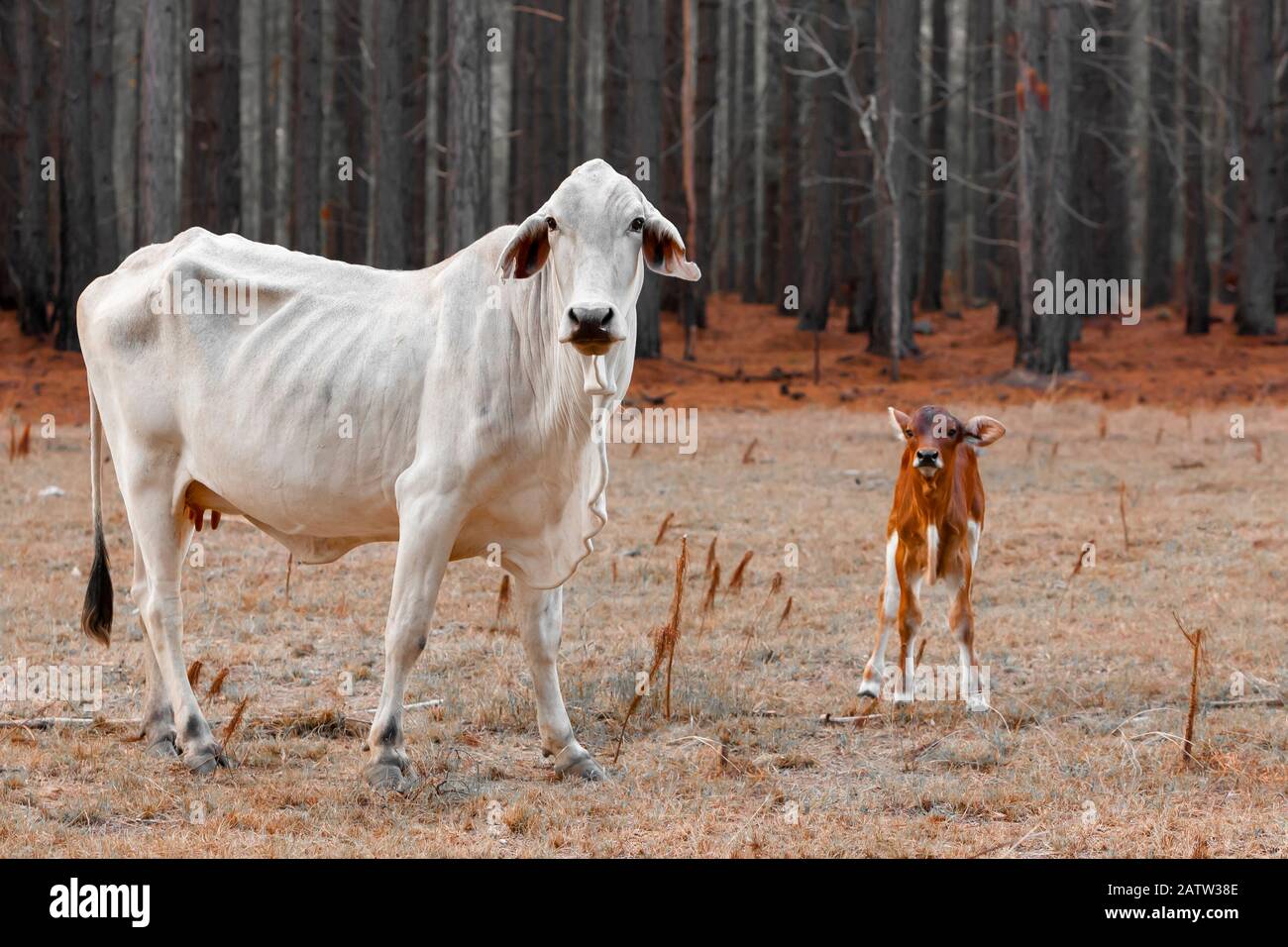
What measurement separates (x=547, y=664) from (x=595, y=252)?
1.61m

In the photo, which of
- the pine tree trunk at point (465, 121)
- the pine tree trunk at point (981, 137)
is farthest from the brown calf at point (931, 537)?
the pine tree trunk at point (981, 137)

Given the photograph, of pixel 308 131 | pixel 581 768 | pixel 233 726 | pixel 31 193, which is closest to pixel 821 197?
pixel 308 131

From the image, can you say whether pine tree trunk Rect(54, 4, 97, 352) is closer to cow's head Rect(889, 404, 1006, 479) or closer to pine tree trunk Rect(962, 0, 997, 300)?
pine tree trunk Rect(962, 0, 997, 300)

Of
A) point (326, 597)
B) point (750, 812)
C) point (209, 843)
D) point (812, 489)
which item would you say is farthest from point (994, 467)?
point (209, 843)

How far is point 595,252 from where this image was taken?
4.93 meters

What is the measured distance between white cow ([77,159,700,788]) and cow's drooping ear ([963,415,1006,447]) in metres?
1.91

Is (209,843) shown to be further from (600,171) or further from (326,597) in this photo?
(326,597)

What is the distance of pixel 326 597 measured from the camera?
8.39m

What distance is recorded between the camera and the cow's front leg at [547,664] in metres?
5.58

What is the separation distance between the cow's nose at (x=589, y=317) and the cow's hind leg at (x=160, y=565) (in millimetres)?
2030

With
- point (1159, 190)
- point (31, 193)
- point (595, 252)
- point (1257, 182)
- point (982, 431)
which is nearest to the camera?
point (595, 252)

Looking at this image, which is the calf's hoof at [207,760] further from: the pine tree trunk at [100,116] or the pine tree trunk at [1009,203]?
the pine tree trunk at [100,116]

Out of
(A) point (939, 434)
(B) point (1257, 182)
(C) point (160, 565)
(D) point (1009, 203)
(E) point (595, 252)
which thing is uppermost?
(D) point (1009, 203)

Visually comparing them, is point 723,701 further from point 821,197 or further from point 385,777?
point 821,197
